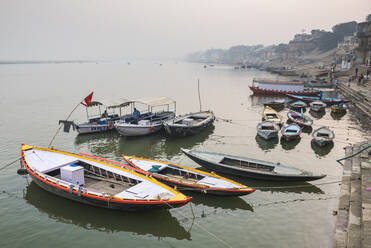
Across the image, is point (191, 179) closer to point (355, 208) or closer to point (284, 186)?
point (284, 186)

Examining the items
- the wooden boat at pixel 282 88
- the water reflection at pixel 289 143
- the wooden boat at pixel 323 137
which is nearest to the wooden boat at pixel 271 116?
the water reflection at pixel 289 143

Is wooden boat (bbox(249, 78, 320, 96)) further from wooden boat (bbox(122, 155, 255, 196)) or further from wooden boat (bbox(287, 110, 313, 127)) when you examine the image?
wooden boat (bbox(122, 155, 255, 196))

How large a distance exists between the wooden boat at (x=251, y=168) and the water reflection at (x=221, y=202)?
2.52 metres

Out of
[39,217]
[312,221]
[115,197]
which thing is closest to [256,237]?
[312,221]

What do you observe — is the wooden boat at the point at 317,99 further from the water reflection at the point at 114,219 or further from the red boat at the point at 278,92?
the water reflection at the point at 114,219

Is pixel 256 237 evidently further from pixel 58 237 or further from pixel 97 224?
pixel 58 237

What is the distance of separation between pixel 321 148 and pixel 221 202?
14319 millimetres

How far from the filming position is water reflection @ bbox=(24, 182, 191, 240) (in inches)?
528

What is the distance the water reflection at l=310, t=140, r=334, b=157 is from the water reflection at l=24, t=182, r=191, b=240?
16176 mm

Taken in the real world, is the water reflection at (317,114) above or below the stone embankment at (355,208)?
above

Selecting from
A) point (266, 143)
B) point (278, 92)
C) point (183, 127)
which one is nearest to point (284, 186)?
point (266, 143)

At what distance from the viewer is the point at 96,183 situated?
53.5ft

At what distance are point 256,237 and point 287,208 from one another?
11.3 feet

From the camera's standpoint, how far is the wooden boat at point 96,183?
13.4 m
